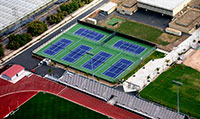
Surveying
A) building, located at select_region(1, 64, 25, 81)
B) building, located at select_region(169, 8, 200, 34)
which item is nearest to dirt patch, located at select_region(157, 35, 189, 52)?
building, located at select_region(169, 8, 200, 34)

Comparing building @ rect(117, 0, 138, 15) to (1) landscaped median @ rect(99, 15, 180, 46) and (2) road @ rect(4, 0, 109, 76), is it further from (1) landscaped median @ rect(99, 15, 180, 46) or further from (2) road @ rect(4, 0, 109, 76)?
(2) road @ rect(4, 0, 109, 76)

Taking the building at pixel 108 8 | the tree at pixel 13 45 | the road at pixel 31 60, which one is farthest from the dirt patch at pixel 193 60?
the tree at pixel 13 45

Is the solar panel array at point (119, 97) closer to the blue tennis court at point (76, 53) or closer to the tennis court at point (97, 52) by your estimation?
the tennis court at point (97, 52)

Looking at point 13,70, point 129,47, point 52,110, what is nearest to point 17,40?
point 13,70

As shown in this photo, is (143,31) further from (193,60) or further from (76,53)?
(76,53)

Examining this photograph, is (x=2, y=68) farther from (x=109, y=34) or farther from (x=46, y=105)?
(x=109, y=34)
